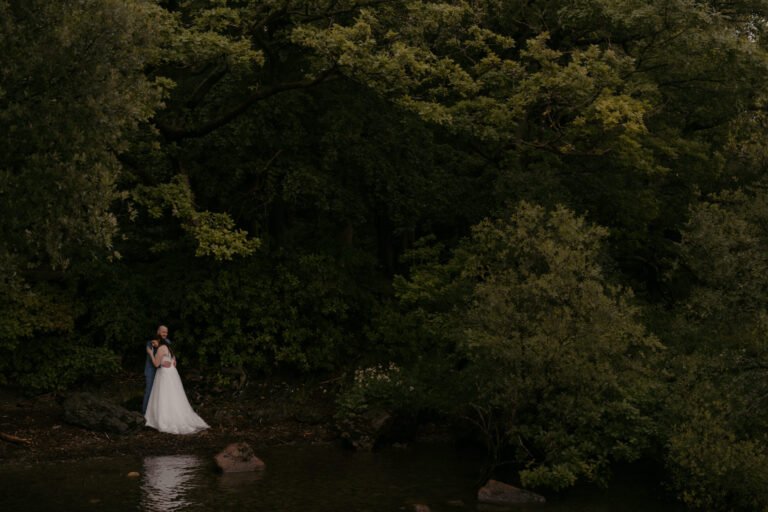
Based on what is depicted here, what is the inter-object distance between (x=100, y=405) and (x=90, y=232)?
25.6 ft

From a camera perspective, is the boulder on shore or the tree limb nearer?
the boulder on shore

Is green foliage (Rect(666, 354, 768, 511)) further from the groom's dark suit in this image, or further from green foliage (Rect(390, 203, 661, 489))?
the groom's dark suit

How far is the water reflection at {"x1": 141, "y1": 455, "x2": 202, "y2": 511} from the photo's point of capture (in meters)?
16.4

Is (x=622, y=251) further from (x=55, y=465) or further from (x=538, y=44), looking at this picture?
(x=55, y=465)

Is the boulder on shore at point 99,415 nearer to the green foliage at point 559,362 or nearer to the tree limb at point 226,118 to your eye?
the tree limb at point 226,118

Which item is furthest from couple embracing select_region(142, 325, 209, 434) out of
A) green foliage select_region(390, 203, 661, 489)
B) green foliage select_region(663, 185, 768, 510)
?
green foliage select_region(663, 185, 768, 510)

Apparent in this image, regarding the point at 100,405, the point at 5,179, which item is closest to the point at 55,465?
the point at 100,405

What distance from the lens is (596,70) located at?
25.1 m

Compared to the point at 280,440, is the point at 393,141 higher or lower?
higher

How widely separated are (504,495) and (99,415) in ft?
33.8

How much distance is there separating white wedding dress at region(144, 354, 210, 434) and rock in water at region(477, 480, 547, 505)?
846 cm

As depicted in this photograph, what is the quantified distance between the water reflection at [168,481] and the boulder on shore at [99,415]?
84.7 inches

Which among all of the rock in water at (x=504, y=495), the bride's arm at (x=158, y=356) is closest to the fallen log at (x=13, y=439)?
the bride's arm at (x=158, y=356)

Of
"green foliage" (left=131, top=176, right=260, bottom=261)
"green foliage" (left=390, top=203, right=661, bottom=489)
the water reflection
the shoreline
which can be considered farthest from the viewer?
"green foliage" (left=131, top=176, right=260, bottom=261)
